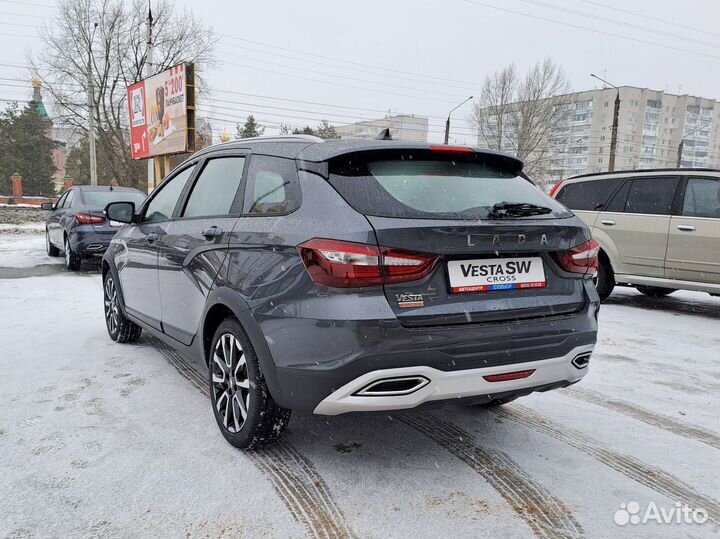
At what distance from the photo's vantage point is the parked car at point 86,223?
919 centimetres

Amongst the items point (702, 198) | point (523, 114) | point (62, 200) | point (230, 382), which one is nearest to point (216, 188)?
point (230, 382)

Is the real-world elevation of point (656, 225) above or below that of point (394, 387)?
above

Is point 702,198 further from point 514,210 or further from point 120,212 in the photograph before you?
point 120,212

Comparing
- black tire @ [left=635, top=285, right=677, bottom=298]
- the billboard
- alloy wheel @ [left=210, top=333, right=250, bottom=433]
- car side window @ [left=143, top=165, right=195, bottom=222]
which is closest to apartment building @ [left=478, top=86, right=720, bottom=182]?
the billboard

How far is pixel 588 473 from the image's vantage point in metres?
2.62

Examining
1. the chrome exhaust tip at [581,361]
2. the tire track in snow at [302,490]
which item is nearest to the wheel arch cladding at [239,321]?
the tire track in snow at [302,490]

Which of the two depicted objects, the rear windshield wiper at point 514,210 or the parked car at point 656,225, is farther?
the parked car at point 656,225

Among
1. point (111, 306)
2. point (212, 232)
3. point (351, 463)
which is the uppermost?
point (212, 232)

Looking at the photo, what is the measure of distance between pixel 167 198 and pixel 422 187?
2.27 m

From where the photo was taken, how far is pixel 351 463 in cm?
268

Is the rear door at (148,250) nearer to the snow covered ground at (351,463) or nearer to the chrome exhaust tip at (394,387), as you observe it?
the snow covered ground at (351,463)

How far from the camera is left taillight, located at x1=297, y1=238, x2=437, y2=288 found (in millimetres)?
2193

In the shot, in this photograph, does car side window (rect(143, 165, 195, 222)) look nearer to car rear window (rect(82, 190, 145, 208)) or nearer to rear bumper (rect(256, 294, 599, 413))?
rear bumper (rect(256, 294, 599, 413))

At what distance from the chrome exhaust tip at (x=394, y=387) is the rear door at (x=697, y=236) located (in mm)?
5625
